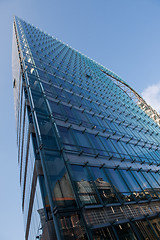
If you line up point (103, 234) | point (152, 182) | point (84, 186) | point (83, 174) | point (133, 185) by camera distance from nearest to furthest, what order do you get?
point (103, 234), point (84, 186), point (83, 174), point (133, 185), point (152, 182)

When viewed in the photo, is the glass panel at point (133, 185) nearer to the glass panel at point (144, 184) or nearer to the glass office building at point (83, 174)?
the glass office building at point (83, 174)

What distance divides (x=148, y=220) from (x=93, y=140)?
23.0 feet

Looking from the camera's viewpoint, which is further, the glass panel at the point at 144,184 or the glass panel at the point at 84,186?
the glass panel at the point at 144,184

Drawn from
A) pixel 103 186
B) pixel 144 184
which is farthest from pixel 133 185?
pixel 103 186

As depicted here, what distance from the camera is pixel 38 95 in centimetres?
1568

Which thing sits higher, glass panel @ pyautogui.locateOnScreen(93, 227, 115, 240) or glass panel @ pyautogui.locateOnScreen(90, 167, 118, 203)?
glass panel @ pyautogui.locateOnScreen(90, 167, 118, 203)

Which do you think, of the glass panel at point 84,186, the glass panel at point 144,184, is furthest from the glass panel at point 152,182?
the glass panel at point 84,186

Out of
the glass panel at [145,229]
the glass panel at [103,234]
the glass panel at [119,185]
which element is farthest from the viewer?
the glass panel at [119,185]

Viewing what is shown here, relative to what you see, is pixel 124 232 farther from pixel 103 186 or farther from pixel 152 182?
pixel 152 182

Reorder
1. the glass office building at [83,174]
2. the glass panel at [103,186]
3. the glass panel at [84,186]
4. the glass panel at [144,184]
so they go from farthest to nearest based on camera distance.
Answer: the glass panel at [144,184] → the glass panel at [103,186] → the glass panel at [84,186] → the glass office building at [83,174]

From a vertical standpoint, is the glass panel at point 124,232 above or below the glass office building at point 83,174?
below

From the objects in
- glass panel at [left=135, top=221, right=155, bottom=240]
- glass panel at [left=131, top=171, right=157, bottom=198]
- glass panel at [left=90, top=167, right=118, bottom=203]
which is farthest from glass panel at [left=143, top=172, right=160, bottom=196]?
glass panel at [left=90, top=167, right=118, bottom=203]

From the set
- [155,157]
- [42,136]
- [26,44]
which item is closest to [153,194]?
[155,157]

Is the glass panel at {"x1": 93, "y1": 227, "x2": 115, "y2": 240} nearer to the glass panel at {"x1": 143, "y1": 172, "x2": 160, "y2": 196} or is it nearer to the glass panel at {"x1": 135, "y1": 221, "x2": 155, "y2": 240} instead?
the glass panel at {"x1": 135, "y1": 221, "x2": 155, "y2": 240}
